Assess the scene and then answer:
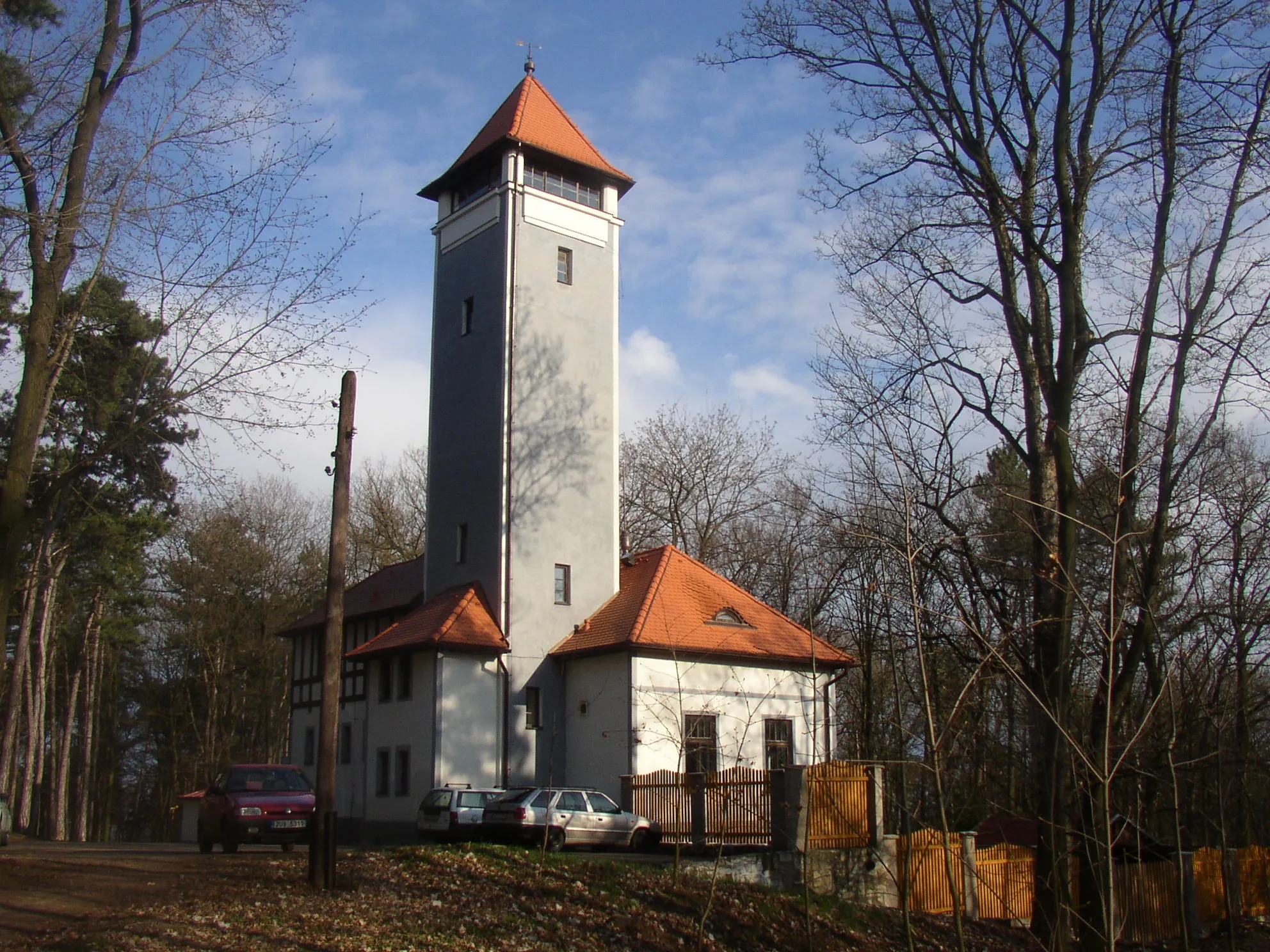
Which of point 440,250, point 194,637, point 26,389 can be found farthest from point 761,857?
point 194,637

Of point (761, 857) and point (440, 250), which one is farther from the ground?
point (440, 250)

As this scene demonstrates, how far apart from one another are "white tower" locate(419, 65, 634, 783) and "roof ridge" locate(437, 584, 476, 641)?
1.53 ft

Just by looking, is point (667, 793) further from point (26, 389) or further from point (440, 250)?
point (440, 250)

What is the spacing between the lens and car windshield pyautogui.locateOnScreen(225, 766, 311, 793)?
64.8 ft

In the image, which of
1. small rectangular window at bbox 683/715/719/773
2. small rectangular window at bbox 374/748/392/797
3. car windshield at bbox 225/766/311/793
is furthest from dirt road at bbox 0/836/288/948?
small rectangular window at bbox 683/715/719/773

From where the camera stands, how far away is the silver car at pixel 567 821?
18828mm

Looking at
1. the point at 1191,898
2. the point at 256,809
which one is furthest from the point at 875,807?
the point at 256,809

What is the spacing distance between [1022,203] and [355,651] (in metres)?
19.8

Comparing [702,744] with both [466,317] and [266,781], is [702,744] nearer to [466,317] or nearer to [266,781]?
[266,781]

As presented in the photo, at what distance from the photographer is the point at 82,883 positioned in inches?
549

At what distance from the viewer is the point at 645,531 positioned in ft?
129

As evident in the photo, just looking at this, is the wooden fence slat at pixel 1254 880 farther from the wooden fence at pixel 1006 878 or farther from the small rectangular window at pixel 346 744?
the small rectangular window at pixel 346 744

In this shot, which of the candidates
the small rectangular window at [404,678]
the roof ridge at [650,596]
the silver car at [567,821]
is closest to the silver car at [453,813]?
the silver car at [567,821]

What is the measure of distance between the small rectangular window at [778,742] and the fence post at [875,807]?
27.3 feet
